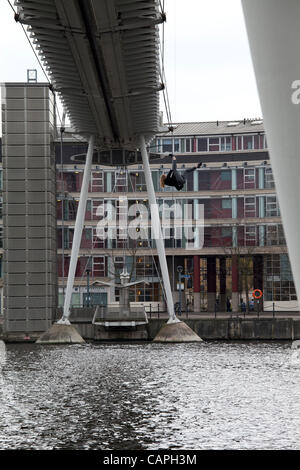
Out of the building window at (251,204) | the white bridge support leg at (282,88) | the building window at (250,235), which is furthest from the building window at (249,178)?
the white bridge support leg at (282,88)

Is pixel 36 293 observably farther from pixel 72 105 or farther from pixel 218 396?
pixel 218 396

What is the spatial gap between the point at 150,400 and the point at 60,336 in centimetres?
2726

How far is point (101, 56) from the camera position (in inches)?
1451

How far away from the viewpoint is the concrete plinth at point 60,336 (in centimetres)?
5038

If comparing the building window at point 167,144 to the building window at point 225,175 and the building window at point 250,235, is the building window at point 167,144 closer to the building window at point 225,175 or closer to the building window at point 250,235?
the building window at point 225,175

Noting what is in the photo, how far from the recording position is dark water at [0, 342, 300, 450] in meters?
16.8

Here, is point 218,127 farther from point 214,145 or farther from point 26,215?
Result: point 26,215

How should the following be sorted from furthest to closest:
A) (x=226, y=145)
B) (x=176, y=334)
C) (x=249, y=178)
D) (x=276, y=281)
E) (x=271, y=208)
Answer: (x=226, y=145) → (x=249, y=178) → (x=271, y=208) → (x=276, y=281) → (x=176, y=334)

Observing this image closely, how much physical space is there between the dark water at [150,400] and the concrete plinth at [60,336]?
7.13 meters

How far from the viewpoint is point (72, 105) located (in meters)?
45.6

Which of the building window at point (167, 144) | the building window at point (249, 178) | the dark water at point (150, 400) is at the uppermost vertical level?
the building window at point (167, 144)

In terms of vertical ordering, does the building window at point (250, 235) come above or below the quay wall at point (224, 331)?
above

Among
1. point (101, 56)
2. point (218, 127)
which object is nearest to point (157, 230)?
point (101, 56)

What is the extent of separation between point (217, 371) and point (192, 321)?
21.3 metres
